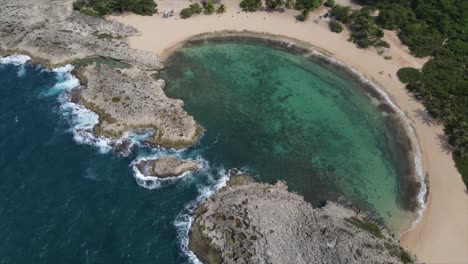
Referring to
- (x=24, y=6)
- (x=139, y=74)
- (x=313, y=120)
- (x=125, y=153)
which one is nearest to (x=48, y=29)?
(x=24, y=6)

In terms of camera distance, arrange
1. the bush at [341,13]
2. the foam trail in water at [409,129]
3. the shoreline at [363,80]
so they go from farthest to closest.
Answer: the bush at [341,13] < the shoreline at [363,80] < the foam trail in water at [409,129]

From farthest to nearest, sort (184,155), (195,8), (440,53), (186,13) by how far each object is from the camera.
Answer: (195,8)
(186,13)
(440,53)
(184,155)

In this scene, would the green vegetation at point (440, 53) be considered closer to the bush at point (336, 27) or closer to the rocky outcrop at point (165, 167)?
the bush at point (336, 27)

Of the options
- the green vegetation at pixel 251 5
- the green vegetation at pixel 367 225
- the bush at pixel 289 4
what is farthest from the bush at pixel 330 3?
the green vegetation at pixel 367 225

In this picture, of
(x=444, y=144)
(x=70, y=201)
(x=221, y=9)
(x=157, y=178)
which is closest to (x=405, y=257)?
(x=444, y=144)

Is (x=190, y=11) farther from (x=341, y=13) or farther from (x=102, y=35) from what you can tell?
(x=341, y=13)
